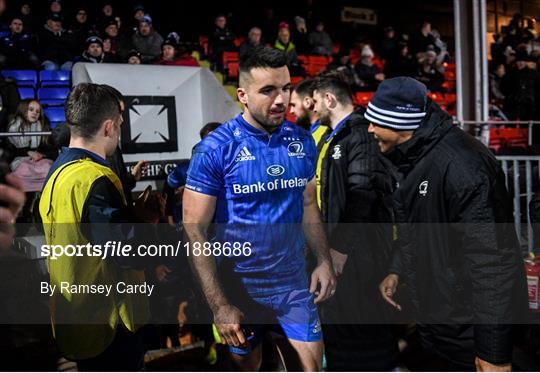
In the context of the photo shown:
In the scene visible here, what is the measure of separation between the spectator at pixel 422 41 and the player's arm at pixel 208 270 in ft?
42.3

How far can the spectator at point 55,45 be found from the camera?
394 inches

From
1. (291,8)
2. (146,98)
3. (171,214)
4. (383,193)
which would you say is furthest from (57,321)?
(291,8)

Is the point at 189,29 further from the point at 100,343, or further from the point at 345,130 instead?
the point at 100,343

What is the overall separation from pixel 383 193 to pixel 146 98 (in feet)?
13.0

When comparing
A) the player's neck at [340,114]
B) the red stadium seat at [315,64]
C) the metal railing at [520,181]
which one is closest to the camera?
the player's neck at [340,114]

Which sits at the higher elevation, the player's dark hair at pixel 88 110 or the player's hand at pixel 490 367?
the player's dark hair at pixel 88 110

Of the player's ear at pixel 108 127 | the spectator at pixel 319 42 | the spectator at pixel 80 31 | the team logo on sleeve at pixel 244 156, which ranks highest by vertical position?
the spectator at pixel 319 42

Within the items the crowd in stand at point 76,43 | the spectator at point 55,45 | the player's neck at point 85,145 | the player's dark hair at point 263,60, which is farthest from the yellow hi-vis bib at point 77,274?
the spectator at point 55,45

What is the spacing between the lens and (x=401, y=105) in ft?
8.79

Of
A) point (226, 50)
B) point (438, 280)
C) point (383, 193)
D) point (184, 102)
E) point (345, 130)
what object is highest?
point (226, 50)

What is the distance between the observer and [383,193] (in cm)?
398

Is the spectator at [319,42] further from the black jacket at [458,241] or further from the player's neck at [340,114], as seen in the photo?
the black jacket at [458,241]

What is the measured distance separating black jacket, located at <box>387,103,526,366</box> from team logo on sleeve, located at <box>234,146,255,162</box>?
0.74m

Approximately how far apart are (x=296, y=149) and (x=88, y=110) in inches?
44.6
